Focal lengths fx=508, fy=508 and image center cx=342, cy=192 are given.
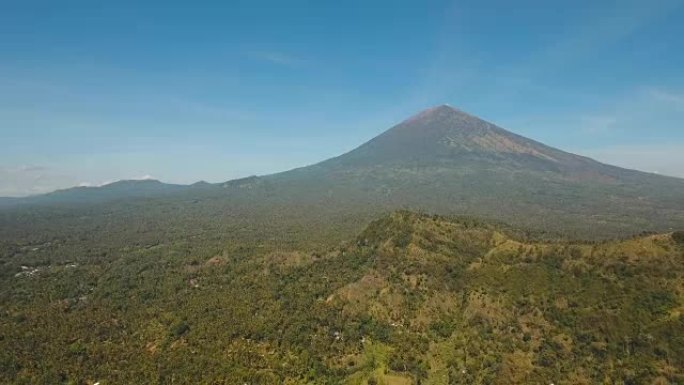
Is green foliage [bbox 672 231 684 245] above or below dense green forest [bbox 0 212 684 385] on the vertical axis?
above

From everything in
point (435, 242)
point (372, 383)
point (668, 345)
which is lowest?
point (372, 383)

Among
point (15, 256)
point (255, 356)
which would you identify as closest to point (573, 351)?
point (255, 356)

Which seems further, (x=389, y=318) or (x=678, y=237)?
(x=389, y=318)

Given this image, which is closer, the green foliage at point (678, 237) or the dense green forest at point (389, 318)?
the dense green forest at point (389, 318)

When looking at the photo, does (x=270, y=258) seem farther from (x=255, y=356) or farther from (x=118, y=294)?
(x=255, y=356)

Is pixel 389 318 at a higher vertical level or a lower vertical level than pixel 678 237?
lower

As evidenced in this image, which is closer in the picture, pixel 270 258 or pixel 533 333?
pixel 533 333

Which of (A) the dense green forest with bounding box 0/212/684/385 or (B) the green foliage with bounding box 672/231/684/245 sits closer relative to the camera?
(A) the dense green forest with bounding box 0/212/684/385

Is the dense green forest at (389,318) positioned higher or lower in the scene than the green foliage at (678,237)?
lower
